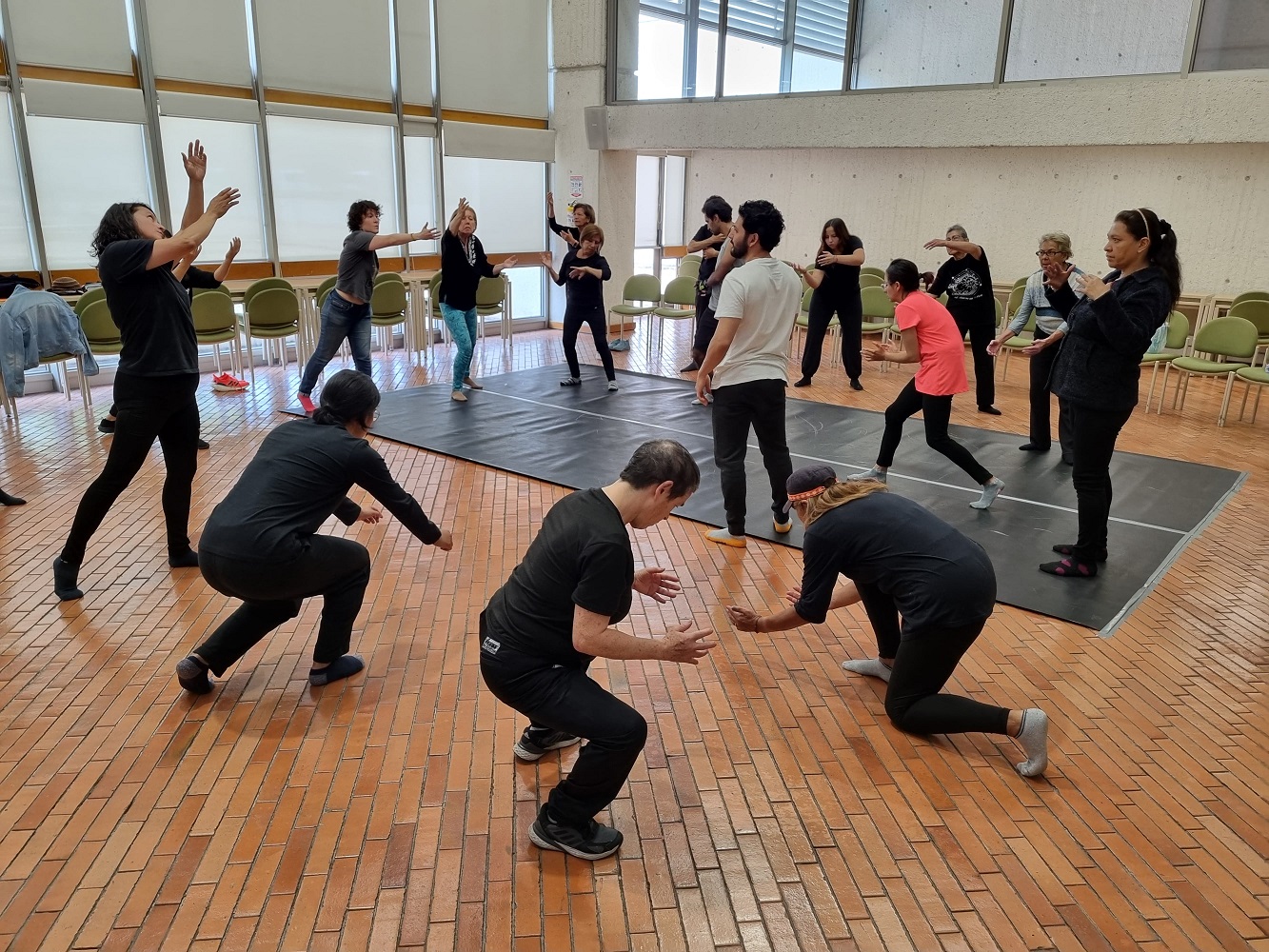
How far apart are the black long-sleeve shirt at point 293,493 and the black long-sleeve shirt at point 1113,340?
3.12 m

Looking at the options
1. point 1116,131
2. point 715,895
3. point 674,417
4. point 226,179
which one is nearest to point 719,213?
point 674,417

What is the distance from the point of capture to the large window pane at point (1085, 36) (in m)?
9.15

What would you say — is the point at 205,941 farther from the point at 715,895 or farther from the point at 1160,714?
the point at 1160,714

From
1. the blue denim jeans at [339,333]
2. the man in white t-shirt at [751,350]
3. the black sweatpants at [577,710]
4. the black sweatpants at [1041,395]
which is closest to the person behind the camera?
the black sweatpants at [577,710]

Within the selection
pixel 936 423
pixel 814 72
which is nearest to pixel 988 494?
pixel 936 423

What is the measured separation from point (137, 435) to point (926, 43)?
31.7 ft

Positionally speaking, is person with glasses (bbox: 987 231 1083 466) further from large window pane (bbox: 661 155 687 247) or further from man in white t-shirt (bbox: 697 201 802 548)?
large window pane (bbox: 661 155 687 247)

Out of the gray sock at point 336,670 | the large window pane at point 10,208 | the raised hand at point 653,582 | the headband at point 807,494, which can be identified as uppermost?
the large window pane at point 10,208

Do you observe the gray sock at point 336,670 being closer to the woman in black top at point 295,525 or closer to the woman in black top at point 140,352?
the woman in black top at point 295,525

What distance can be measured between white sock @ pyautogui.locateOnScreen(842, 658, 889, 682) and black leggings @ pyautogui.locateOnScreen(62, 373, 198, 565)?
3.21 metres

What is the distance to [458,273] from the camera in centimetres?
796

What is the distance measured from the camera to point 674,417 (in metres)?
7.69

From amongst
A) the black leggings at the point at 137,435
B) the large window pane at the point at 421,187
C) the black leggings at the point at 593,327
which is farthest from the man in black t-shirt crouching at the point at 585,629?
the large window pane at the point at 421,187

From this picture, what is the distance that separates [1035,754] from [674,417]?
5.01 m
